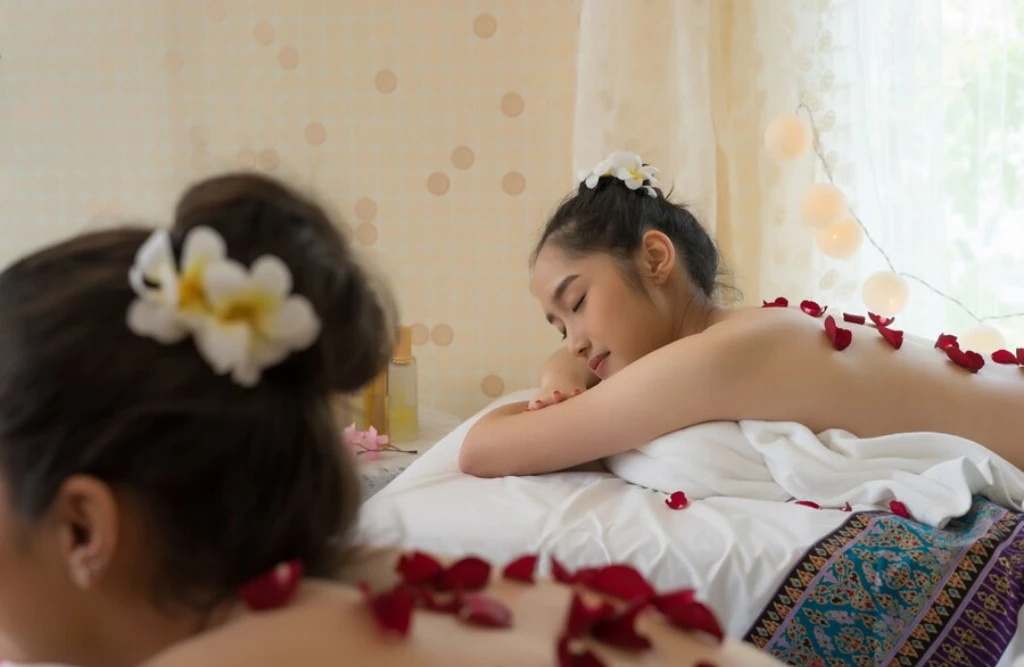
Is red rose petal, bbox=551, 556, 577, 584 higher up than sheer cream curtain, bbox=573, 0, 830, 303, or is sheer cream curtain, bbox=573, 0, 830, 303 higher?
sheer cream curtain, bbox=573, 0, 830, 303

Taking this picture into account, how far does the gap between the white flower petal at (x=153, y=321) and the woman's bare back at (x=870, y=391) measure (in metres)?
0.81

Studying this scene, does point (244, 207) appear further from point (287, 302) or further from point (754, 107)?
point (754, 107)

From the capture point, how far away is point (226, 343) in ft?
1.90

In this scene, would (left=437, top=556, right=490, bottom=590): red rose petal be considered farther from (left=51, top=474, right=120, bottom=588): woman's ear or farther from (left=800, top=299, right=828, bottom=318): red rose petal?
(left=800, top=299, right=828, bottom=318): red rose petal

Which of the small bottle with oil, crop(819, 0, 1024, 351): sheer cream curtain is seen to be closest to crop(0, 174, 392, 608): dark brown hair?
the small bottle with oil

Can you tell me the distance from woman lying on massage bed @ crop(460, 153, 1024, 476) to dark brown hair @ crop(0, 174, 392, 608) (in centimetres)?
62

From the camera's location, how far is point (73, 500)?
59 centimetres

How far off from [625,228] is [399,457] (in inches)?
27.0

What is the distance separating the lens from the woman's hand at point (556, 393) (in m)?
1.43

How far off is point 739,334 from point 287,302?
783mm

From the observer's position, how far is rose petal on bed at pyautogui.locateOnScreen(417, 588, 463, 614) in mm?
596

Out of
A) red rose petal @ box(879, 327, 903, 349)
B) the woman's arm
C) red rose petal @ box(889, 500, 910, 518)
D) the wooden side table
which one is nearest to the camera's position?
red rose petal @ box(889, 500, 910, 518)

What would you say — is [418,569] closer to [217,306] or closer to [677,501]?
[217,306]

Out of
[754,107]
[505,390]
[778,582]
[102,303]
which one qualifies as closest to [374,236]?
[505,390]
